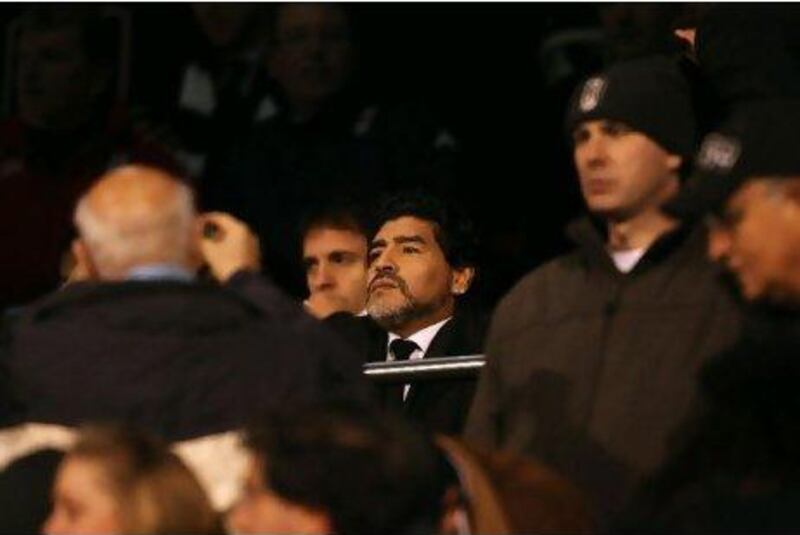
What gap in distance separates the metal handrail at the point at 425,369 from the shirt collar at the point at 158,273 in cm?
124

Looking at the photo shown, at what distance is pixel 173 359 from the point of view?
679 cm

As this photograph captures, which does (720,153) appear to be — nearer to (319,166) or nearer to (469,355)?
(469,355)

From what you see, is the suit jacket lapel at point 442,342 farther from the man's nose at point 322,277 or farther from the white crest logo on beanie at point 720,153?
the white crest logo on beanie at point 720,153

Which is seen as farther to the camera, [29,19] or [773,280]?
[29,19]

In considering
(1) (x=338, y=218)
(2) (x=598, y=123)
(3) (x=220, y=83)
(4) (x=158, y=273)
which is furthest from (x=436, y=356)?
(3) (x=220, y=83)

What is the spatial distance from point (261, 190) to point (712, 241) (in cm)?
310

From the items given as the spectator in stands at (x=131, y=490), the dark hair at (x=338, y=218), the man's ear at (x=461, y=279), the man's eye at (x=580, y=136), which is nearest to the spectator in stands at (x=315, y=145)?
the dark hair at (x=338, y=218)

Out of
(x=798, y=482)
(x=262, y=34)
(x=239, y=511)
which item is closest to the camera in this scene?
(x=239, y=511)

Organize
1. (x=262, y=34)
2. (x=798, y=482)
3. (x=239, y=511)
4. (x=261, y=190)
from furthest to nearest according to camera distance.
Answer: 1. (x=262, y=34)
2. (x=261, y=190)
3. (x=798, y=482)
4. (x=239, y=511)

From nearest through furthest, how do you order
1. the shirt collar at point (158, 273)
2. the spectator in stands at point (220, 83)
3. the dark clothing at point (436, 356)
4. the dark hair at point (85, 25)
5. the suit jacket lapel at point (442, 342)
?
the shirt collar at point (158, 273) → the dark clothing at point (436, 356) → the suit jacket lapel at point (442, 342) → the dark hair at point (85, 25) → the spectator in stands at point (220, 83)

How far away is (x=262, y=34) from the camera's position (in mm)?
10586

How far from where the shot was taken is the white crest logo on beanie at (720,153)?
7094 mm

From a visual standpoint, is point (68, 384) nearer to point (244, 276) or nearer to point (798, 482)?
point (244, 276)

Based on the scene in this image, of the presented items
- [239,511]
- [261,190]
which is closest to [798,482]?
[239,511]
